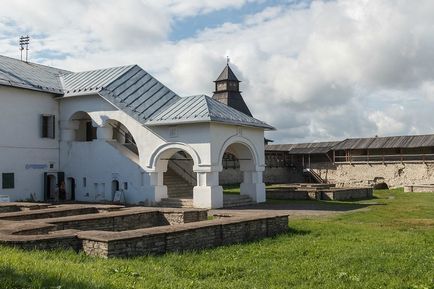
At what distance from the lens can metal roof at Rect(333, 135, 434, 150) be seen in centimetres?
3831

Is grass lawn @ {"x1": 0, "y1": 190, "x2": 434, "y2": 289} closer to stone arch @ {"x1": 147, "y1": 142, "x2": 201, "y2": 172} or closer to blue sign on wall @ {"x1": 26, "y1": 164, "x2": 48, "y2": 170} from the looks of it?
stone arch @ {"x1": 147, "y1": 142, "x2": 201, "y2": 172}

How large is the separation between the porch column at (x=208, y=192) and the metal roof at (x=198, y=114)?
88.9 inches

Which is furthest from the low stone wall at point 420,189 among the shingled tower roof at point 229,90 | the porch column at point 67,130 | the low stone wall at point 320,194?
the porch column at point 67,130

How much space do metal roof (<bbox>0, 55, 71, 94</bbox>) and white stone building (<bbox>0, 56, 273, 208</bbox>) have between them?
0.07m

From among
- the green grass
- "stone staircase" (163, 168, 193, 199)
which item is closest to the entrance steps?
"stone staircase" (163, 168, 193, 199)

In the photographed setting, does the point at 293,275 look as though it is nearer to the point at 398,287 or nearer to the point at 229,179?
the point at 398,287

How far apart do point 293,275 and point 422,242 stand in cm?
475

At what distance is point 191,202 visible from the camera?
839 inches

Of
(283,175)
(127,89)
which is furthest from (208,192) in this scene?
(283,175)

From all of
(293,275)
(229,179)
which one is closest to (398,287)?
(293,275)

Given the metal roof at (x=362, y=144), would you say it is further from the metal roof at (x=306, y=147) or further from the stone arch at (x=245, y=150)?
the stone arch at (x=245, y=150)

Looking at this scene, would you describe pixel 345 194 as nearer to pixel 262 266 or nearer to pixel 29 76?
pixel 29 76

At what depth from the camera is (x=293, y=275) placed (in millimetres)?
7844

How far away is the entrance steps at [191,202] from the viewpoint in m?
21.4
